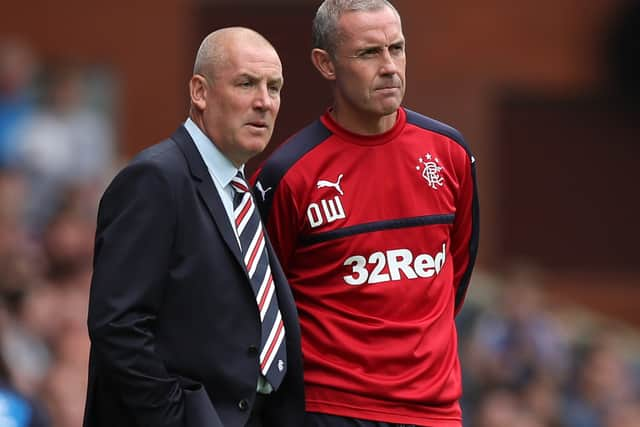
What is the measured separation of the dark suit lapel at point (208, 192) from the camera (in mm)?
4359

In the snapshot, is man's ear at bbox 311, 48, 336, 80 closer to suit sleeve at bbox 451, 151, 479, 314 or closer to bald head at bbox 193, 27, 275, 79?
Result: bald head at bbox 193, 27, 275, 79

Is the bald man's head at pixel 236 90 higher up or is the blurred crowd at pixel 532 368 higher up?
the bald man's head at pixel 236 90

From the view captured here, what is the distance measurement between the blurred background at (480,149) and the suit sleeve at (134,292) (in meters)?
3.07

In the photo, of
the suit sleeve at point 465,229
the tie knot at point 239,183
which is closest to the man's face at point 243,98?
the tie knot at point 239,183

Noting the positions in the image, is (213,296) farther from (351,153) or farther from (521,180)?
(521,180)

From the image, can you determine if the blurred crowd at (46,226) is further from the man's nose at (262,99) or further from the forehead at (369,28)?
the forehead at (369,28)

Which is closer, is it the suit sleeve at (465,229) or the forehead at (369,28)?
the forehead at (369,28)

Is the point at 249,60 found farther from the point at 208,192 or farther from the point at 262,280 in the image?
the point at 262,280

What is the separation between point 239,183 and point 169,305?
0.45 meters

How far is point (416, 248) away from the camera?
4.80 meters

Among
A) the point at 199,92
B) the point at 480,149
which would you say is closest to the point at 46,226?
the point at 199,92

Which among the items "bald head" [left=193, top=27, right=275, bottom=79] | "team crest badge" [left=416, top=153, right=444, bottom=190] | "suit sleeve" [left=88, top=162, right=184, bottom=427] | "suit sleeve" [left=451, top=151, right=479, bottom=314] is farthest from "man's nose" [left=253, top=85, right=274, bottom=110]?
"suit sleeve" [left=451, top=151, right=479, bottom=314]

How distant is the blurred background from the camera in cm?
869

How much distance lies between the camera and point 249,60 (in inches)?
173
